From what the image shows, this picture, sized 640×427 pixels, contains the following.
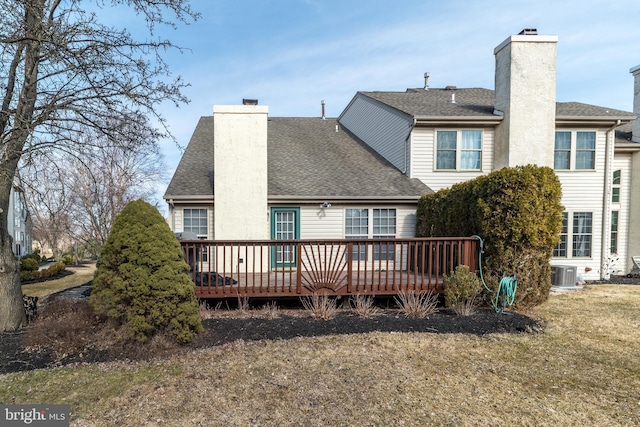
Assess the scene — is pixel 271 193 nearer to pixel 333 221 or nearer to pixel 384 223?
pixel 333 221

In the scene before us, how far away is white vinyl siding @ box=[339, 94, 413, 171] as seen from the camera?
11312 mm

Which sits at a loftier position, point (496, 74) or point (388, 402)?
point (496, 74)

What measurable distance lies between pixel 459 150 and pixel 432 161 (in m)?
0.92

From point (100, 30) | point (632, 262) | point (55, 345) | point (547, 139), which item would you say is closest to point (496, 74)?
point (547, 139)

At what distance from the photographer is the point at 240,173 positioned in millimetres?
9430

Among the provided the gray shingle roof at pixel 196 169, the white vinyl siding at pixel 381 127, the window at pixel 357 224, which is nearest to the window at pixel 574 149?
the white vinyl siding at pixel 381 127

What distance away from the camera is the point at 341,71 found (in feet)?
45.9

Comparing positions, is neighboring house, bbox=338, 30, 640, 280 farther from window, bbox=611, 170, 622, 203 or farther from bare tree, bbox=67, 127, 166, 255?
bare tree, bbox=67, 127, 166, 255

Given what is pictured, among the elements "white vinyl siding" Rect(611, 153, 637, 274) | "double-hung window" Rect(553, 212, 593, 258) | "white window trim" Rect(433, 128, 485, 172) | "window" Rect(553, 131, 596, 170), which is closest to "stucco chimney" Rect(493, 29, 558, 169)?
"white window trim" Rect(433, 128, 485, 172)

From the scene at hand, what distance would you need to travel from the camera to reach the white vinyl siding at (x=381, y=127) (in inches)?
445

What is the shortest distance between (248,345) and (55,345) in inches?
97.7

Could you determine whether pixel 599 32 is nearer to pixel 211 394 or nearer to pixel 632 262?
pixel 632 262

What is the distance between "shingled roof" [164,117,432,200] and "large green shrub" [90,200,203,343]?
4747 millimetres

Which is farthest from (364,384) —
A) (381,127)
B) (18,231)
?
(18,231)
